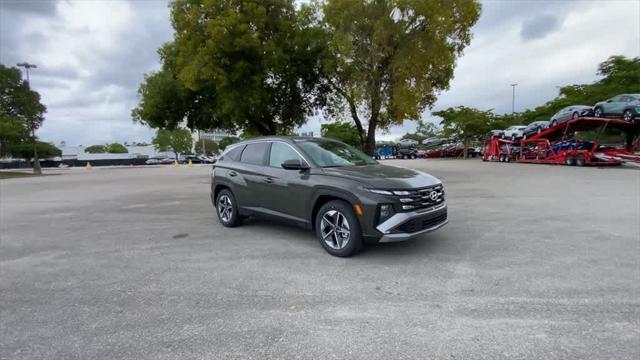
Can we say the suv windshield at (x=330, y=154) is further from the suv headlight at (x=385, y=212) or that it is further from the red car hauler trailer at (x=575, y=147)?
the red car hauler trailer at (x=575, y=147)

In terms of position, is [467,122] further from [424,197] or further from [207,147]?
[207,147]

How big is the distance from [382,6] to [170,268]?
13551mm

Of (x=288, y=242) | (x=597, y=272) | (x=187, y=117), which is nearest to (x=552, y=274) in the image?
(x=597, y=272)

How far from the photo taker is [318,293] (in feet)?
12.4

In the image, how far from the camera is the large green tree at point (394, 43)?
14204 millimetres

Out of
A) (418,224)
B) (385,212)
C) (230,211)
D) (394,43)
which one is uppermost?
(394,43)

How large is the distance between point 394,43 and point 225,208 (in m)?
11.1

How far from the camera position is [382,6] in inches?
568

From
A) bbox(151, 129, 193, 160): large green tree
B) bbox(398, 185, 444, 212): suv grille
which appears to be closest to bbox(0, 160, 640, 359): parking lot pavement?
bbox(398, 185, 444, 212): suv grille

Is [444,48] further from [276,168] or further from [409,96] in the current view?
[276,168]

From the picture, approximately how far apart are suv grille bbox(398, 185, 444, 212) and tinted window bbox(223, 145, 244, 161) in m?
3.49

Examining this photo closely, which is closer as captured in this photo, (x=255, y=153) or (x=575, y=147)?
(x=255, y=153)

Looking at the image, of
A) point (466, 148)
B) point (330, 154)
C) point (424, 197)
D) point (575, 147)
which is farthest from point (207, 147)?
point (424, 197)

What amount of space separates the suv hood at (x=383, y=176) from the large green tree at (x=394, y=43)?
982cm
